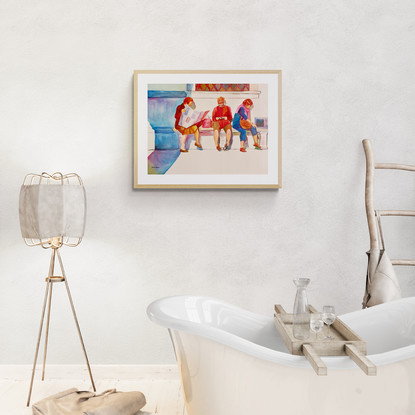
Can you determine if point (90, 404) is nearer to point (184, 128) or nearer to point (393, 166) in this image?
point (184, 128)

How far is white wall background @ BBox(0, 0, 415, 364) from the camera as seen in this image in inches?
111

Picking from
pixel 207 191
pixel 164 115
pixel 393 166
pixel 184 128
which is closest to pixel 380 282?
pixel 393 166

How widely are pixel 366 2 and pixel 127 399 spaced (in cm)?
264

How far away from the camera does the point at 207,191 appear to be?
2.85m

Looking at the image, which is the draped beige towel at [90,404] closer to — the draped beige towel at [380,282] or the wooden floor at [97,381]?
the wooden floor at [97,381]

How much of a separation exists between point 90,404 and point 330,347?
4.26 feet

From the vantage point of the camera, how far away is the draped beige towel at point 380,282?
2.51 metres

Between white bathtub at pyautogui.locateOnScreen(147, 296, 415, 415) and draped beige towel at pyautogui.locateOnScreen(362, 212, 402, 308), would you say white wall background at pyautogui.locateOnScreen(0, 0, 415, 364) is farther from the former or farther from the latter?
white bathtub at pyautogui.locateOnScreen(147, 296, 415, 415)

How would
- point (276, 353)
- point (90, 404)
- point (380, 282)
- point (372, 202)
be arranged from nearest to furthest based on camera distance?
point (276, 353), point (90, 404), point (380, 282), point (372, 202)

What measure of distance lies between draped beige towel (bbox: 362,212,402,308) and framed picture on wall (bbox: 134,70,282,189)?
739mm

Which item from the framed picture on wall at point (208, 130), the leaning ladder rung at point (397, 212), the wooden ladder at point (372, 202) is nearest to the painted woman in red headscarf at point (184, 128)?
the framed picture on wall at point (208, 130)

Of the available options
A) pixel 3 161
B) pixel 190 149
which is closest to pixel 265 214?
pixel 190 149

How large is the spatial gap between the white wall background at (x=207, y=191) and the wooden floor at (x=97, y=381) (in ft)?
0.23

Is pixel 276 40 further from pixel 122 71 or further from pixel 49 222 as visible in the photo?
pixel 49 222
